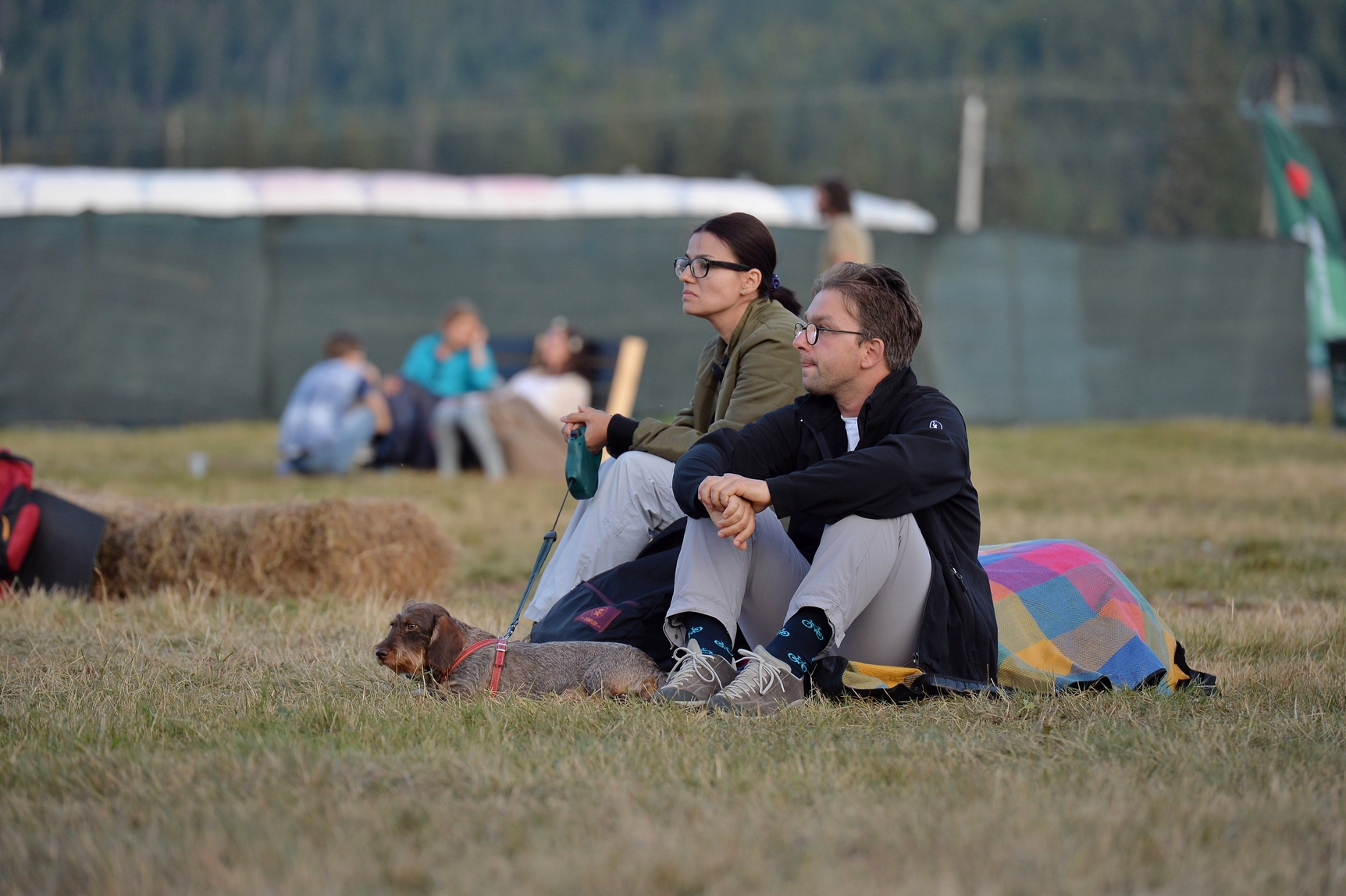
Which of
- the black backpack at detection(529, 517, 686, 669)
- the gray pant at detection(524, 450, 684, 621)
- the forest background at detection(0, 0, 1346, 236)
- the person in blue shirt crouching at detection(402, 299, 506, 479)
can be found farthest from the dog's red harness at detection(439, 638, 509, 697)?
the forest background at detection(0, 0, 1346, 236)

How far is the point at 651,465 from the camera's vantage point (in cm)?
422

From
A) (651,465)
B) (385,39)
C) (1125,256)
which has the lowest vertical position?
(651,465)

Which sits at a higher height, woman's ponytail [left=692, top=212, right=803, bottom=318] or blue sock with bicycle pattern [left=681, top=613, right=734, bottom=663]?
woman's ponytail [left=692, top=212, right=803, bottom=318]

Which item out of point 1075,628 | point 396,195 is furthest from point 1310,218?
point 396,195

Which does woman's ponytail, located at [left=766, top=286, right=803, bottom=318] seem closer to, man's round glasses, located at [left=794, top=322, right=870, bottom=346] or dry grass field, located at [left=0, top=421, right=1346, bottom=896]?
man's round glasses, located at [left=794, top=322, right=870, bottom=346]

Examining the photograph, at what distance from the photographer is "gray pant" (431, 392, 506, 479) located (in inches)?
406

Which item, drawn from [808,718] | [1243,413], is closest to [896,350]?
[808,718]

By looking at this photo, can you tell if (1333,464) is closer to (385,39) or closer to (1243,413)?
(1243,413)

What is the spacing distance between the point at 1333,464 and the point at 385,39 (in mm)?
105495

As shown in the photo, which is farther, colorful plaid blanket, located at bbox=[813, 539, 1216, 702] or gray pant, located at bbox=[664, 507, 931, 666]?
colorful plaid blanket, located at bbox=[813, 539, 1216, 702]

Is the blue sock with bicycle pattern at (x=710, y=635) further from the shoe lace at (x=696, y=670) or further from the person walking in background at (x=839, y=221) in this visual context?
the person walking in background at (x=839, y=221)

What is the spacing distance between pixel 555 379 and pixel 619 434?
21.6 ft

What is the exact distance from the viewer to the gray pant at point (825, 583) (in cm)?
345

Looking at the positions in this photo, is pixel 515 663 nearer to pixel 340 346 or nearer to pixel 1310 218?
pixel 340 346
